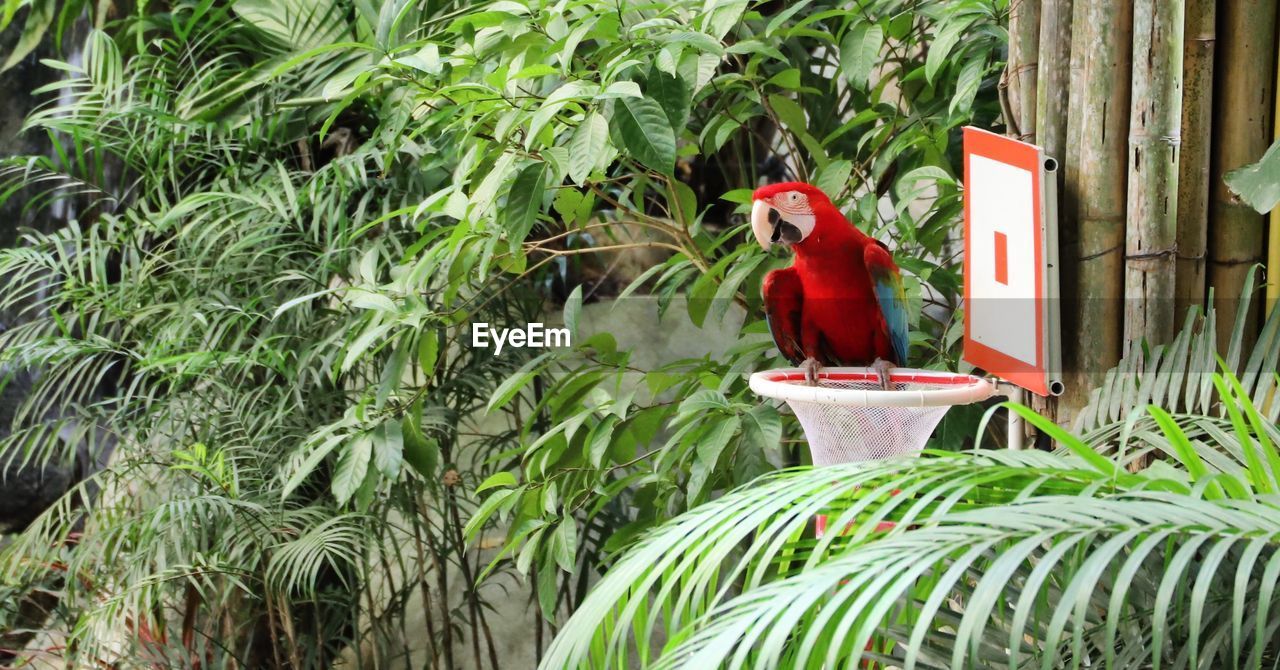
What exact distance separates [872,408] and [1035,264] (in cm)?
22

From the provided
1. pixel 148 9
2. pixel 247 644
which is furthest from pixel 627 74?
pixel 148 9

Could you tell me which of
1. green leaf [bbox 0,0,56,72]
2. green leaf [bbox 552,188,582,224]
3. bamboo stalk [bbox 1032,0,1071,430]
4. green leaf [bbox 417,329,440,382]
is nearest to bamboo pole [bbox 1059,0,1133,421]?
bamboo stalk [bbox 1032,0,1071,430]

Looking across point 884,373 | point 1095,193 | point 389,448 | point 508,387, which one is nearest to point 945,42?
point 1095,193

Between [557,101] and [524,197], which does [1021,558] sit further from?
[524,197]

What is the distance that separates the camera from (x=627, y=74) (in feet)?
4.25

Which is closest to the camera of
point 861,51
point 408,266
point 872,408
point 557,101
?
point 872,408

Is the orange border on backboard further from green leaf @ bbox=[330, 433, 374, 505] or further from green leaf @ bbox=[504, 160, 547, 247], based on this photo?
green leaf @ bbox=[330, 433, 374, 505]

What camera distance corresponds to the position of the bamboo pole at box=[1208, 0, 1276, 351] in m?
1.08

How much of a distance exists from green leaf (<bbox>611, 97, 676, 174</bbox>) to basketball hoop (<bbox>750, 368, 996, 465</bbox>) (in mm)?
265

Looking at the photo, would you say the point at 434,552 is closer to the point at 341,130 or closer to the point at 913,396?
the point at 341,130

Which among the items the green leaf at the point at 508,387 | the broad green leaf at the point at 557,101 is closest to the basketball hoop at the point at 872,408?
the broad green leaf at the point at 557,101

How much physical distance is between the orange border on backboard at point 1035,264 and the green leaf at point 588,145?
39 cm

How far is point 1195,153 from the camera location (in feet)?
3.62

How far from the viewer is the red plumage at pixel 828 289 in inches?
48.7
